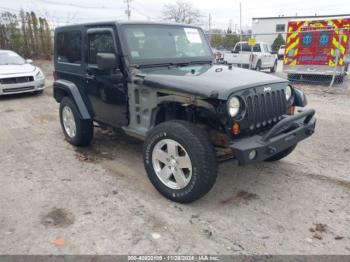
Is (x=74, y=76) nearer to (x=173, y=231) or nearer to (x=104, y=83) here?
(x=104, y=83)

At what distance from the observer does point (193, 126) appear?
3.07 metres

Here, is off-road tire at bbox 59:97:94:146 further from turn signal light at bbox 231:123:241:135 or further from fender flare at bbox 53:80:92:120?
turn signal light at bbox 231:123:241:135

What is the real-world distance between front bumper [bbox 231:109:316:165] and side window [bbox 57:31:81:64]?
9.60 feet

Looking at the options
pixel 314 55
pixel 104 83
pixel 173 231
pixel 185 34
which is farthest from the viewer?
pixel 314 55

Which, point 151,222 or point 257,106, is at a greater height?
point 257,106

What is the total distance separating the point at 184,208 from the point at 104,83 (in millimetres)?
1980

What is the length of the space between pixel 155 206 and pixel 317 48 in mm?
10544

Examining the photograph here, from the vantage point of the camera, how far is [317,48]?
1143 cm

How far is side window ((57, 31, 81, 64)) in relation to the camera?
181 inches

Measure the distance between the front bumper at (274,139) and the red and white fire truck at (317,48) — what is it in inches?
323

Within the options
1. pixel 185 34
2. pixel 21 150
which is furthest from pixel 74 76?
pixel 185 34

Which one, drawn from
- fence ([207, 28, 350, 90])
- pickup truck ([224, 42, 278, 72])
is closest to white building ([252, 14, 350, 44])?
pickup truck ([224, 42, 278, 72])

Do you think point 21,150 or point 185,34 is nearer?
point 185,34

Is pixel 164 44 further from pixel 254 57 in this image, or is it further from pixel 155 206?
pixel 254 57
